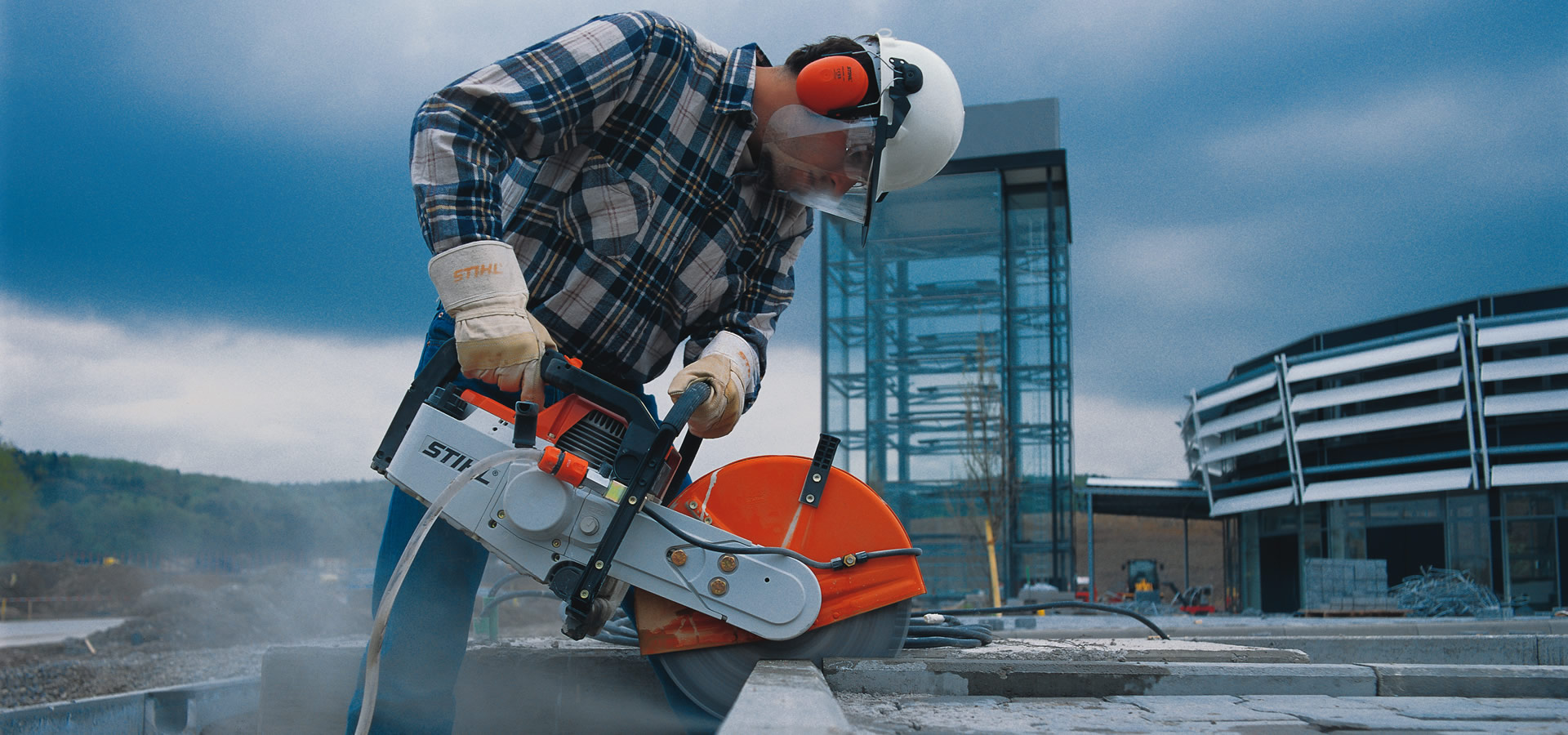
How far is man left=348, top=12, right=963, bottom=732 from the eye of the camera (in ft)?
6.19

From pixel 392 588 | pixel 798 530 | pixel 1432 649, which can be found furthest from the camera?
pixel 1432 649

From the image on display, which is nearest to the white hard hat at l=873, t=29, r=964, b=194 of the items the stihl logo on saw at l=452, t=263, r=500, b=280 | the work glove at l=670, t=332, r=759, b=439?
the work glove at l=670, t=332, r=759, b=439

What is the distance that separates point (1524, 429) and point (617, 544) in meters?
20.1

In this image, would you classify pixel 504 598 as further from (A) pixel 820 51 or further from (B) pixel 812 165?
(A) pixel 820 51

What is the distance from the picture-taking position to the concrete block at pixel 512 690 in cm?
279

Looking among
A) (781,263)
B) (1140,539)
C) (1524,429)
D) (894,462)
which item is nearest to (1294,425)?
(1524,429)

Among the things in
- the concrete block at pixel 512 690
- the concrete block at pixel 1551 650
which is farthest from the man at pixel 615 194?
the concrete block at pixel 1551 650

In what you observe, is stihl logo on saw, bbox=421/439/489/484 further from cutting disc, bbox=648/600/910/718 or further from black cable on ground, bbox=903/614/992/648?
black cable on ground, bbox=903/614/992/648

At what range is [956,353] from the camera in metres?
19.7

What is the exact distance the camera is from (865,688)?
1.88 m

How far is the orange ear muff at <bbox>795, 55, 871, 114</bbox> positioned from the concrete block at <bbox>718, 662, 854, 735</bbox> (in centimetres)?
124

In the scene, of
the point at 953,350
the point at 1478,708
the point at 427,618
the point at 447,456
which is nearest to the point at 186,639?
the point at 427,618

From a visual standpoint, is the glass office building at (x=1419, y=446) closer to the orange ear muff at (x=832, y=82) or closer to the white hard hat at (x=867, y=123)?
the white hard hat at (x=867, y=123)

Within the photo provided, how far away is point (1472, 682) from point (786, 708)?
1537mm
